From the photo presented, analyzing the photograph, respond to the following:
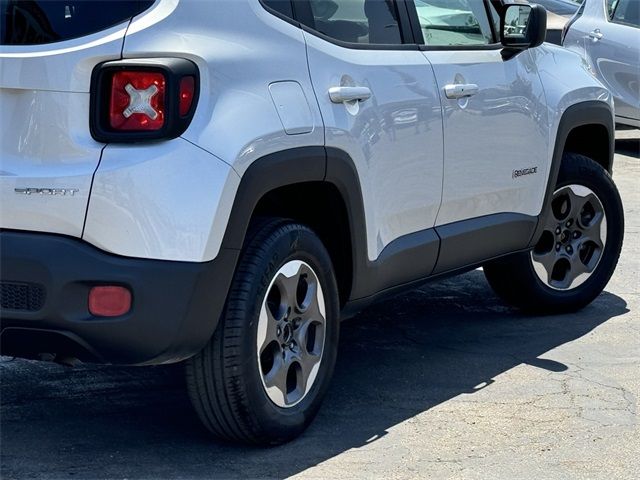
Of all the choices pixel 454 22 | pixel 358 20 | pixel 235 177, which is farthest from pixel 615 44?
pixel 235 177

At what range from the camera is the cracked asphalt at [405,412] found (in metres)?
4.61

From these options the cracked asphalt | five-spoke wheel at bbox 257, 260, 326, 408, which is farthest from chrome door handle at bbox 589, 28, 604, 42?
five-spoke wheel at bbox 257, 260, 326, 408

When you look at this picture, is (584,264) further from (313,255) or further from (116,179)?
(116,179)

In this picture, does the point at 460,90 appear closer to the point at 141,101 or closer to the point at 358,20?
the point at 358,20

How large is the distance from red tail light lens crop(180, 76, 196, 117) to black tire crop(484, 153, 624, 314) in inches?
106

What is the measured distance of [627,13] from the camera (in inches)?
510

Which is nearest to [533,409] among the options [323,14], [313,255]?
[313,255]

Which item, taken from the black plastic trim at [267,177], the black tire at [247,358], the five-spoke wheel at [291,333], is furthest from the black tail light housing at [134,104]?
the five-spoke wheel at [291,333]

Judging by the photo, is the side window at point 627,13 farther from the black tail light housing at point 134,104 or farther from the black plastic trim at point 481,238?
the black tail light housing at point 134,104

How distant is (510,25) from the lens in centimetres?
612

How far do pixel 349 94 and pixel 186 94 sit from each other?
2.67 ft

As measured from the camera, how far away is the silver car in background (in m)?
12.7

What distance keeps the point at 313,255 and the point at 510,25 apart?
187 cm

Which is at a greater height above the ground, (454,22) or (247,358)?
(454,22)
